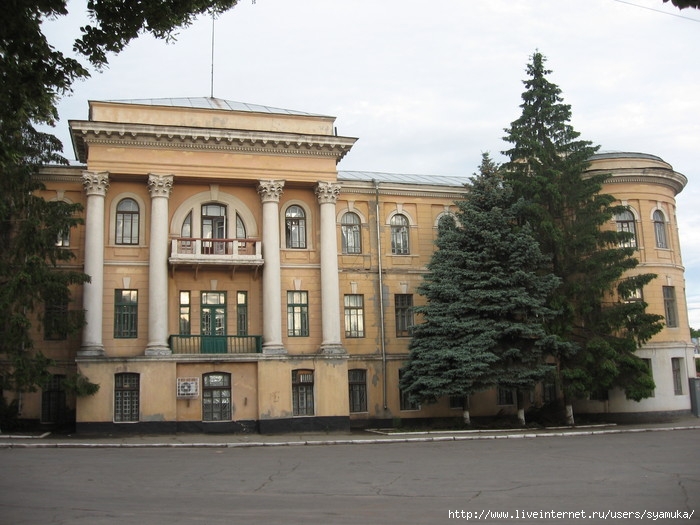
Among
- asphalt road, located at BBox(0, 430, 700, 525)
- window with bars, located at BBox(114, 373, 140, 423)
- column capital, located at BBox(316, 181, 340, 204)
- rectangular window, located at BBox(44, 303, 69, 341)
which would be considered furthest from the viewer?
column capital, located at BBox(316, 181, 340, 204)

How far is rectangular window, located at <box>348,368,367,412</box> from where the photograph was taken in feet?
101

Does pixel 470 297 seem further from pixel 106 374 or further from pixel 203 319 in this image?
pixel 106 374

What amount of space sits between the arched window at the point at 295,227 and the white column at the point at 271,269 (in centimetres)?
101

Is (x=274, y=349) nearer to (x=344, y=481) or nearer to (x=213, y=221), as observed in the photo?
(x=213, y=221)

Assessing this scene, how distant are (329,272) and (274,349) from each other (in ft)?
12.7

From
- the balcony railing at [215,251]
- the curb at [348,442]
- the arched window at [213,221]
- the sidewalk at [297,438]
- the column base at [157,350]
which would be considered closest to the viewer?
the curb at [348,442]

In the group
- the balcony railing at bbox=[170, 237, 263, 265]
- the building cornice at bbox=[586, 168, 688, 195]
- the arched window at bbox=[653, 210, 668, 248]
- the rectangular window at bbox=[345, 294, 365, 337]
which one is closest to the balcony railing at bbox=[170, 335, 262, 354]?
the balcony railing at bbox=[170, 237, 263, 265]

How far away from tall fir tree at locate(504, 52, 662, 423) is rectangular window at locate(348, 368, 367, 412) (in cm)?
821

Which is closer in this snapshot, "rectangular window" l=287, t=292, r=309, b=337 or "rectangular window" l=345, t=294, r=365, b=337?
"rectangular window" l=287, t=292, r=309, b=337

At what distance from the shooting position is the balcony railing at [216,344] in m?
27.6

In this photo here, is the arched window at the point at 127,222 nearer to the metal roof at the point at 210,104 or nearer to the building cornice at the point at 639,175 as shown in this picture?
the metal roof at the point at 210,104

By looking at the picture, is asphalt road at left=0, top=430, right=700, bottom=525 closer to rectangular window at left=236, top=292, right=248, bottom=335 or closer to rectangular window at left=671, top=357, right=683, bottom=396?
rectangular window at left=236, top=292, right=248, bottom=335

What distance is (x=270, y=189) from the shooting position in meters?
28.9

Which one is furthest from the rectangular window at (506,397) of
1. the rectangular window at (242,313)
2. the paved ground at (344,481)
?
the rectangular window at (242,313)
